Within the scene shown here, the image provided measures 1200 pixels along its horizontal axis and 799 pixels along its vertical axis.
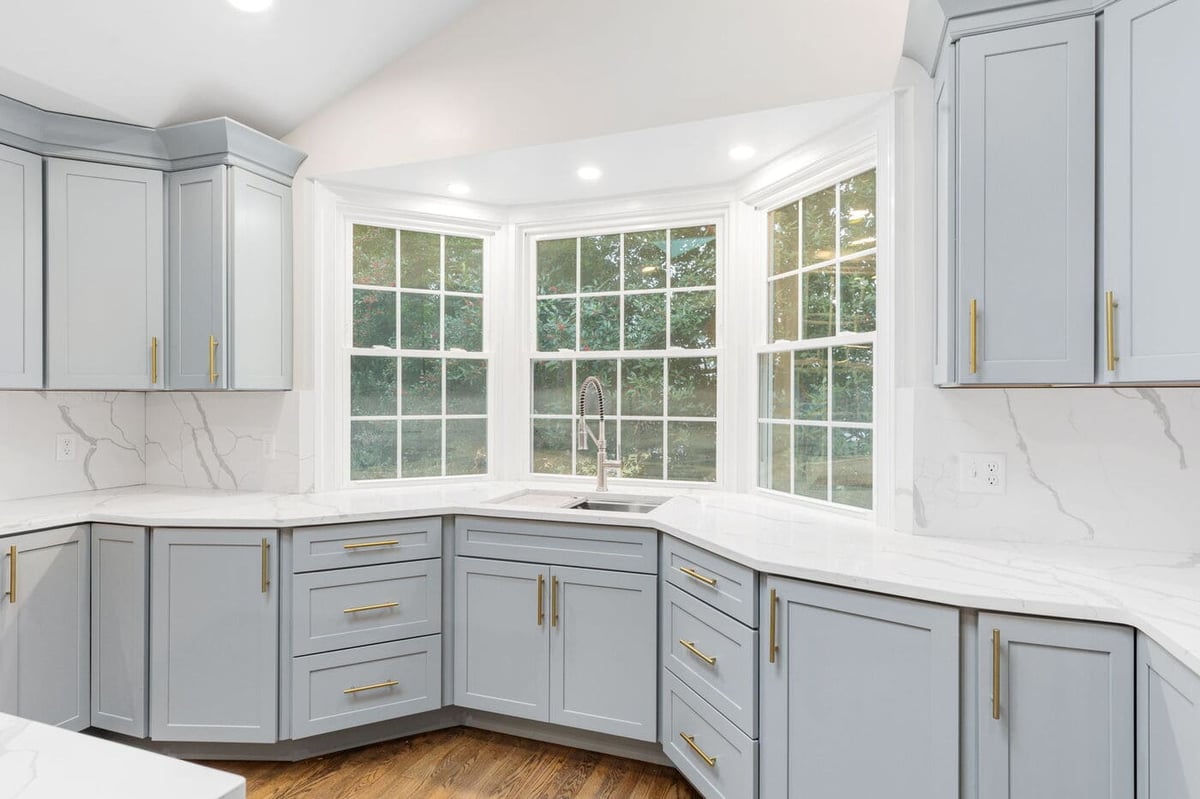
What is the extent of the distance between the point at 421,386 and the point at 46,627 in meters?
1.63

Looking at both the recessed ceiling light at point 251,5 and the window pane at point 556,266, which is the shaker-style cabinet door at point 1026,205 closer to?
the window pane at point 556,266

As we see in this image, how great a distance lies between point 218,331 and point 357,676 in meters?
1.44

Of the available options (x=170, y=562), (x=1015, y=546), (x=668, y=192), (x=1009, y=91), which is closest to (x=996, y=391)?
(x=1015, y=546)

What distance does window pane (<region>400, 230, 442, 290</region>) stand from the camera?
3.23 meters

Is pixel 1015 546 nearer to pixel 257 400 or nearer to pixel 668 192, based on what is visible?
pixel 668 192

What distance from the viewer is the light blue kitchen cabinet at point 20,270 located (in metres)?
2.44

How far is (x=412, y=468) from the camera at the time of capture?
322 cm

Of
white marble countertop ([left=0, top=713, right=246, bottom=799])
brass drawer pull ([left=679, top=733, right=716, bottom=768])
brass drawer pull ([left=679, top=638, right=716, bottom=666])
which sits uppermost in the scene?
white marble countertop ([left=0, top=713, right=246, bottom=799])

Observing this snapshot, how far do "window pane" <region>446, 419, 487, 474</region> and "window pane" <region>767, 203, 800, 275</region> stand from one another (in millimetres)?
1581

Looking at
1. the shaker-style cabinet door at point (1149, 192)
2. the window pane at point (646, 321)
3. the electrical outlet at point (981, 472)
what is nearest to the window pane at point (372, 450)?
the window pane at point (646, 321)

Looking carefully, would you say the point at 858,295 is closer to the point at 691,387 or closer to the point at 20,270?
the point at 691,387

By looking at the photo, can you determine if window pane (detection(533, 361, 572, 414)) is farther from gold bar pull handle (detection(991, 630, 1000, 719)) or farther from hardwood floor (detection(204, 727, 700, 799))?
gold bar pull handle (detection(991, 630, 1000, 719))

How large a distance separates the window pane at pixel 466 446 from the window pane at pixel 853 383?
5.54ft

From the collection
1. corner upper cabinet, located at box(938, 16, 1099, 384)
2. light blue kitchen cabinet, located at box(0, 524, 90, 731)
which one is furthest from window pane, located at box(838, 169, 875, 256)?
light blue kitchen cabinet, located at box(0, 524, 90, 731)
